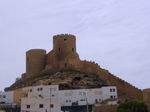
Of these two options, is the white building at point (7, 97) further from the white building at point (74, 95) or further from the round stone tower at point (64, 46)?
the round stone tower at point (64, 46)

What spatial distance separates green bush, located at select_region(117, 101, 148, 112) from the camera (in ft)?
177

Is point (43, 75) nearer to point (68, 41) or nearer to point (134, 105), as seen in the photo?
point (68, 41)

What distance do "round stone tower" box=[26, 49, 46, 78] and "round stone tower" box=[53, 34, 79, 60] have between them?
2.90 metres

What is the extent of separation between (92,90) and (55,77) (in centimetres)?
783

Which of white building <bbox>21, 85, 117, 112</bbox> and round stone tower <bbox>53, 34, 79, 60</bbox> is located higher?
round stone tower <bbox>53, 34, 79, 60</bbox>

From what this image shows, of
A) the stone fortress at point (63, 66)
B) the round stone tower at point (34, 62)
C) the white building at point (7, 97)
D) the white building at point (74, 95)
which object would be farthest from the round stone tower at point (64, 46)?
the white building at point (7, 97)

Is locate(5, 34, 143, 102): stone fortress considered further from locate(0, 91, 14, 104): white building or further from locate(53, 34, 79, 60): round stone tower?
locate(0, 91, 14, 104): white building

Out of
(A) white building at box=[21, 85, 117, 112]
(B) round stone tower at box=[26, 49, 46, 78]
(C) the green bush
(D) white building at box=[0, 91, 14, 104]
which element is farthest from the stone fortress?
(C) the green bush

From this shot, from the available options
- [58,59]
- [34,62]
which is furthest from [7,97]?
[58,59]

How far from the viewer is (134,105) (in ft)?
181

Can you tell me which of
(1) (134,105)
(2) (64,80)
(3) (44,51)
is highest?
(3) (44,51)

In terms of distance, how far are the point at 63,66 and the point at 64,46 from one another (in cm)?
319

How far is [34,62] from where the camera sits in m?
83.9

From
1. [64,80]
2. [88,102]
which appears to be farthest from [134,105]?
[64,80]
